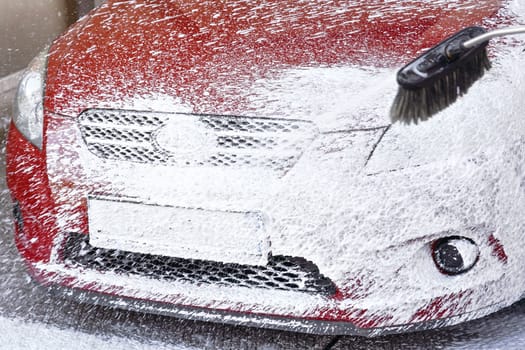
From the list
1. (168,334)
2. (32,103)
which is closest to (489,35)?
(168,334)

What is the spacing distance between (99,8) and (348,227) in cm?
170

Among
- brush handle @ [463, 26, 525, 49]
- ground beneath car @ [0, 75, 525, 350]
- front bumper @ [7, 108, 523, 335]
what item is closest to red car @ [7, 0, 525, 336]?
front bumper @ [7, 108, 523, 335]

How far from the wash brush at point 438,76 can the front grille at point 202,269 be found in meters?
0.66

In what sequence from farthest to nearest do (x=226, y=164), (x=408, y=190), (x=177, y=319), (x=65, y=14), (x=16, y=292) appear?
1. (x=65, y=14)
2. (x=16, y=292)
3. (x=177, y=319)
4. (x=226, y=164)
5. (x=408, y=190)

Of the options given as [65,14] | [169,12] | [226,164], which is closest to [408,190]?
[226,164]

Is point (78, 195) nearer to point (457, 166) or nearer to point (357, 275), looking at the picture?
point (357, 275)

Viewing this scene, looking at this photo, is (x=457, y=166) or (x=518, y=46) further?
(x=518, y=46)

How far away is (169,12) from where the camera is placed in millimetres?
3443

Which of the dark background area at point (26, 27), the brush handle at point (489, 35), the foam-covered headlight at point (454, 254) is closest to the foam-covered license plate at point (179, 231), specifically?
the foam-covered headlight at point (454, 254)

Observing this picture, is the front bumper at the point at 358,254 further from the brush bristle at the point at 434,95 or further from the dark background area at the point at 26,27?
the dark background area at the point at 26,27

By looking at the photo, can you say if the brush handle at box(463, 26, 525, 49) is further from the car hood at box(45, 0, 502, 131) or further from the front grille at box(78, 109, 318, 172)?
the front grille at box(78, 109, 318, 172)

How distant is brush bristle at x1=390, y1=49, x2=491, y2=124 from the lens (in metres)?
2.20

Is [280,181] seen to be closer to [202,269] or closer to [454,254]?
[202,269]

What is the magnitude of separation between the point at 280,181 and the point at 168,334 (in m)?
0.79
